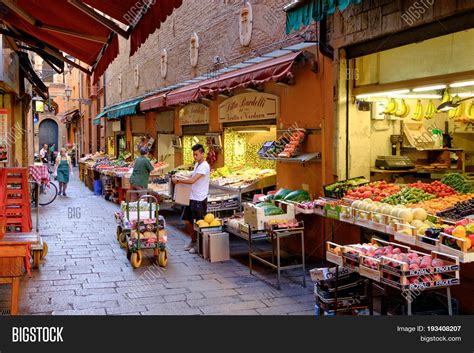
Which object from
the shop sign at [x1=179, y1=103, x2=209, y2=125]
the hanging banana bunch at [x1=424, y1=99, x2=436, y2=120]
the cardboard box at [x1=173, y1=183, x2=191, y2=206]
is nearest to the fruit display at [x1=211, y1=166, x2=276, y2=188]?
the cardboard box at [x1=173, y1=183, x2=191, y2=206]

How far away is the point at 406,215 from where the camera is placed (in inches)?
238

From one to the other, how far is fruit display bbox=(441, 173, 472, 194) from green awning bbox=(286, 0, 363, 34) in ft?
9.23

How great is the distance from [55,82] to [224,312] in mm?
46513

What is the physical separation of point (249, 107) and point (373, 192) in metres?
4.75

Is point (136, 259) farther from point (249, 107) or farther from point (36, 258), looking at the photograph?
point (249, 107)

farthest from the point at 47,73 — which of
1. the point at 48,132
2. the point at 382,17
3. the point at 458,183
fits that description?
the point at 458,183

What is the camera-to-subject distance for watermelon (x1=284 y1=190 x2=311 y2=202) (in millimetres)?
8977

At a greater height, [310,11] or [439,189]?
[310,11]

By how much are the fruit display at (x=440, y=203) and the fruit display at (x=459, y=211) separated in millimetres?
127

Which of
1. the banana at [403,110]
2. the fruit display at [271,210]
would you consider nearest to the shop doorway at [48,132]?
the banana at [403,110]

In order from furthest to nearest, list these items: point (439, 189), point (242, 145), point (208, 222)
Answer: point (242, 145) → point (208, 222) → point (439, 189)

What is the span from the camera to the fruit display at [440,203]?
6.43 metres

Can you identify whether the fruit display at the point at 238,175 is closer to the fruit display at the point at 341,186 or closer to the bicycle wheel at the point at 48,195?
the fruit display at the point at 341,186

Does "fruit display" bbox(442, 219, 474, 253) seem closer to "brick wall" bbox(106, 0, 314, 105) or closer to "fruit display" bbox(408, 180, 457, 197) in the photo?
"fruit display" bbox(408, 180, 457, 197)
